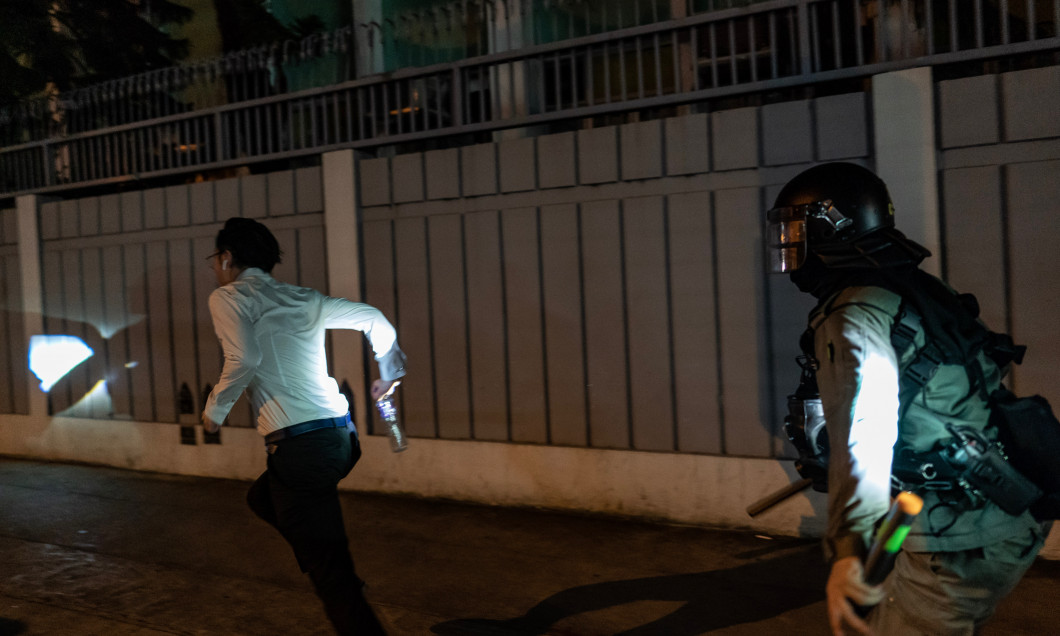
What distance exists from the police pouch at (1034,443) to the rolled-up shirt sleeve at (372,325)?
226 cm

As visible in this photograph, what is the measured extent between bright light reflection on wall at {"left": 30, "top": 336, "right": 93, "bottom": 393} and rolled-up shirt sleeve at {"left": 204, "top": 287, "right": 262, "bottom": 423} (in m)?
5.69

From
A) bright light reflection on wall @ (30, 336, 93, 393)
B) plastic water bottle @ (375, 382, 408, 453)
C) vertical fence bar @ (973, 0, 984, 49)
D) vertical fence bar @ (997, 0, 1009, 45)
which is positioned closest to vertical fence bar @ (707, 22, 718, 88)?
vertical fence bar @ (973, 0, 984, 49)

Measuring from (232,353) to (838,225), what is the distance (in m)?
2.16

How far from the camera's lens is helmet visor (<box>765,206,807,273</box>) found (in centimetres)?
230

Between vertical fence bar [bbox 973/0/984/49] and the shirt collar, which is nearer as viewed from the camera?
the shirt collar

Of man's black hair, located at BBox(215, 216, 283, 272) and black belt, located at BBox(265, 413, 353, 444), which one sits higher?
man's black hair, located at BBox(215, 216, 283, 272)

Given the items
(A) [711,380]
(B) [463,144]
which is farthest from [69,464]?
(A) [711,380]

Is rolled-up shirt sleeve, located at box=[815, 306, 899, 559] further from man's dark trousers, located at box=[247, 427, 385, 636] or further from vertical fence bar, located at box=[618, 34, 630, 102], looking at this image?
vertical fence bar, located at box=[618, 34, 630, 102]

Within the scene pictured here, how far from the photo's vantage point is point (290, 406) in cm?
313

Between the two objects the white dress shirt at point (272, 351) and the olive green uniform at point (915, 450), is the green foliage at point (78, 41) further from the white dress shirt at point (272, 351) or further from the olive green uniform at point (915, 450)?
the olive green uniform at point (915, 450)

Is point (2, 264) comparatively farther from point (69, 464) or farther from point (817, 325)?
point (817, 325)

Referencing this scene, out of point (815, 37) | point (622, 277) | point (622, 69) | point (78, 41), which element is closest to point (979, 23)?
point (815, 37)

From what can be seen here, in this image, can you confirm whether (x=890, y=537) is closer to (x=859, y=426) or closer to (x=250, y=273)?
(x=859, y=426)

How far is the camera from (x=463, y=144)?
6355 mm
